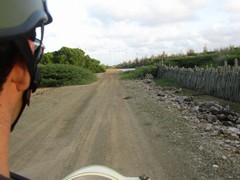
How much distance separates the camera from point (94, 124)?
11984mm

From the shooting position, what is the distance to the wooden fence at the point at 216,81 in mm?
19434

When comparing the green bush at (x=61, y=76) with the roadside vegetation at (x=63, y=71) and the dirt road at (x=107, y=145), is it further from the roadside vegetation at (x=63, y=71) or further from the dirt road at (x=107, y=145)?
the dirt road at (x=107, y=145)

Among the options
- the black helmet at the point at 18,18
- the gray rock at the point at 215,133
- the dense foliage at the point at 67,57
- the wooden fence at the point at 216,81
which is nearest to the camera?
the black helmet at the point at 18,18

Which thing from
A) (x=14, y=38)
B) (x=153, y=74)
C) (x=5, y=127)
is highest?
(x=14, y=38)

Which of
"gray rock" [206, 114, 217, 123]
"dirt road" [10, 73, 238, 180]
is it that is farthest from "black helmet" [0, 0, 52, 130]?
"gray rock" [206, 114, 217, 123]

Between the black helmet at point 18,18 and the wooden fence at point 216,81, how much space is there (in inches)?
723

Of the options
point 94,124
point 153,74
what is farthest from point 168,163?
point 153,74

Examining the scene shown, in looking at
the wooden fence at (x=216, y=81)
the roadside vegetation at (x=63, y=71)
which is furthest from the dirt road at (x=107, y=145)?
the roadside vegetation at (x=63, y=71)

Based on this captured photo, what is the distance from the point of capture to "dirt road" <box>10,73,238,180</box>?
7359mm

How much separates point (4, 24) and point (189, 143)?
27.7ft

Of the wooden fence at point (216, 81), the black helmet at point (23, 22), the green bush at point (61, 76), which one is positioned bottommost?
the green bush at point (61, 76)

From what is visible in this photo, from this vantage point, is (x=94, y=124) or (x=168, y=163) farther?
(x=94, y=124)

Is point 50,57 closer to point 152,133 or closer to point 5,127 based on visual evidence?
point 152,133

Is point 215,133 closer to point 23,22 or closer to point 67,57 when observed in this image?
point 23,22
